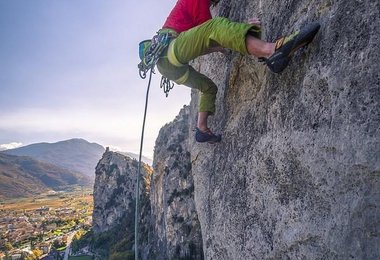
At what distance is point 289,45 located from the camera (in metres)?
4.11

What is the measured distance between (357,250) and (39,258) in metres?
134

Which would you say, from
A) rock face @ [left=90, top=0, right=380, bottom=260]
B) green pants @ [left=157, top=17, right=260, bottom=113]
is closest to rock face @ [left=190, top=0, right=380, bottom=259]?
rock face @ [left=90, top=0, right=380, bottom=260]

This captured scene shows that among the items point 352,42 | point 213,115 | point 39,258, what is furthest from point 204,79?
point 39,258

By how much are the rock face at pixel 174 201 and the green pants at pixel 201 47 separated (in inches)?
2084

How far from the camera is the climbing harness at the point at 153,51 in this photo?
611 centimetres

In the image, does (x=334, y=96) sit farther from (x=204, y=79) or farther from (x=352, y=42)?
(x=204, y=79)

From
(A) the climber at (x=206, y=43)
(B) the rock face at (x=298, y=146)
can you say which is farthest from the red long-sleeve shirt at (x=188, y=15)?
(B) the rock face at (x=298, y=146)

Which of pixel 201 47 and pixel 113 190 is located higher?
pixel 201 47

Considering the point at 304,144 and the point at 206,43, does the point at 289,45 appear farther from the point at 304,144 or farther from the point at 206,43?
the point at 206,43

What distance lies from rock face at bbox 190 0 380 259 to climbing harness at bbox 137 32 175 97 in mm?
1302

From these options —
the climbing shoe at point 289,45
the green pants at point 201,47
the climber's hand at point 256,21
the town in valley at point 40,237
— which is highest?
the climber's hand at point 256,21

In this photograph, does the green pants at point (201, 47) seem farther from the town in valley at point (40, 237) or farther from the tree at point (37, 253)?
the tree at point (37, 253)

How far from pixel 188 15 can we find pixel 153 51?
929 millimetres

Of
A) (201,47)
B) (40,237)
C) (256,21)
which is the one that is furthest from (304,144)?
(40,237)
